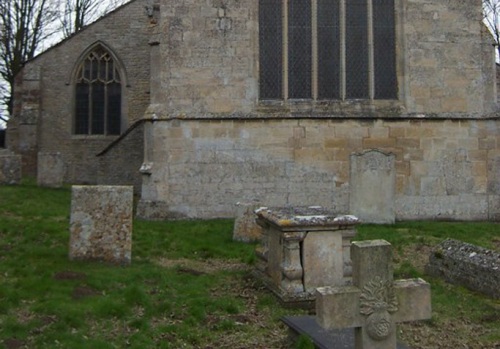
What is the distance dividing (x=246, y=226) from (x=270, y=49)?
5520 millimetres

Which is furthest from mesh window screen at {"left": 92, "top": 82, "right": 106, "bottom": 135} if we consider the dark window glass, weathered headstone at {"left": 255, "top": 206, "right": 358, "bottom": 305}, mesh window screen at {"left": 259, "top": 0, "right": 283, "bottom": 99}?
weathered headstone at {"left": 255, "top": 206, "right": 358, "bottom": 305}

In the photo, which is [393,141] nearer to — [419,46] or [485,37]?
[419,46]

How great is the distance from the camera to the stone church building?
→ 1285 centimetres

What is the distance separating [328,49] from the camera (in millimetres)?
13523

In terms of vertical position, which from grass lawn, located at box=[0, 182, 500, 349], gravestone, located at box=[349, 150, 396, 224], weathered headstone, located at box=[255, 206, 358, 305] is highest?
gravestone, located at box=[349, 150, 396, 224]

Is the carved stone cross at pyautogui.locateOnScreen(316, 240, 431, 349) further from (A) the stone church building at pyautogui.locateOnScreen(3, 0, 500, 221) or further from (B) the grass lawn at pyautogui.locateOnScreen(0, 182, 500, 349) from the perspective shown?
(A) the stone church building at pyautogui.locateOnScreen(3, 0, 500, 221)

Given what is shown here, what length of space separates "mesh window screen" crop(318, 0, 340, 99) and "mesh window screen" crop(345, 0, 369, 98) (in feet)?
0.88

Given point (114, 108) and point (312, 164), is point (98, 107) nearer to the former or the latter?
point (114, 108)

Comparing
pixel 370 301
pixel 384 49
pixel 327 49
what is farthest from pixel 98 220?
pixel 384 49

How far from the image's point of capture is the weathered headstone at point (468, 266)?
6.70 metres

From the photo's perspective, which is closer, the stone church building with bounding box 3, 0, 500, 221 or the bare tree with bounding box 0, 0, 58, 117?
the stone church building with bounding box 3, 0, 500, 221

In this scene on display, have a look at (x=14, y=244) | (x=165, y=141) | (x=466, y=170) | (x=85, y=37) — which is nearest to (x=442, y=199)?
(x=466, y=170)

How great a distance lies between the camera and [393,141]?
1312 cm

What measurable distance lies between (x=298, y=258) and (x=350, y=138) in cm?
717
